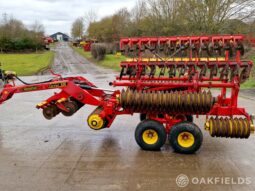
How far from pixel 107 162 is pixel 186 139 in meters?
1.45

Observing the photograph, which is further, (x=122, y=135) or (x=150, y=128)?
(x=122, y=135)

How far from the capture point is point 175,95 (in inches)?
211

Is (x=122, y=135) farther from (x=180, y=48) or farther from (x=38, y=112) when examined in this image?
(x=38, y=112)

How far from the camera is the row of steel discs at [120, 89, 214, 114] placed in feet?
17.3

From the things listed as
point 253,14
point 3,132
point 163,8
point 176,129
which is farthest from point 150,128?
point 163,8

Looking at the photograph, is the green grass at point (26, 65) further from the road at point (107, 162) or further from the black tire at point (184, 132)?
the black tire at point (184, 132)

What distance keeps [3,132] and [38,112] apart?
6.66ft

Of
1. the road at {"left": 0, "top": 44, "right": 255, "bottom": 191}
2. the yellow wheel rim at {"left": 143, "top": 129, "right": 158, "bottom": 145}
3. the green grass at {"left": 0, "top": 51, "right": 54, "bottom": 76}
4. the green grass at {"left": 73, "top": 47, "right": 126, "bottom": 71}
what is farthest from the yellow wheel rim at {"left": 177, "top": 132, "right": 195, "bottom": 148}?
the green grass at {"left": 73, "top": 47, "right": 126, "bottom": 71}

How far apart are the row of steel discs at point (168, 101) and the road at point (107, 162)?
81cm

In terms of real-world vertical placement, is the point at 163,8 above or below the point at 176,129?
above

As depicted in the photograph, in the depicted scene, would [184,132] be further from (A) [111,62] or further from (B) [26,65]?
(B) [26,65]

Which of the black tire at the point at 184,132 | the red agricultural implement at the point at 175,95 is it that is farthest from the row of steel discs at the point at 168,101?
the black tire at the point at 184,132

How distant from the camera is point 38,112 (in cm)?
916

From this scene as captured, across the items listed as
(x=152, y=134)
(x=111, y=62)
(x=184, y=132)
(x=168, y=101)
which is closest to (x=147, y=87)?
(x=168, y=101)
